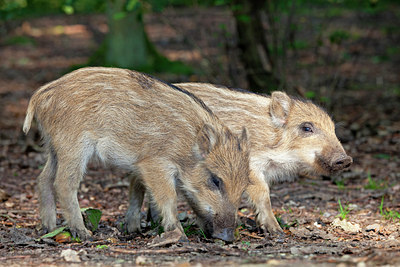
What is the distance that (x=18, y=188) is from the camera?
6727 mm

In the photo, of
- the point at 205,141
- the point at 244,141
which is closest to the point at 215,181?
the point at 205,141

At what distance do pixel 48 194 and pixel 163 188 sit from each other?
42.4 inches

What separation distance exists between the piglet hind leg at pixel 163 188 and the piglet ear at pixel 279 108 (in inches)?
49.2

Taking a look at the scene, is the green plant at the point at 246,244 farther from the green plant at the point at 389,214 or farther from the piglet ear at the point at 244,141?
the green plant at the point at 389,214

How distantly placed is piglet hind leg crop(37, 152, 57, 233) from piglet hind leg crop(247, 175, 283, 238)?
1.71 metres

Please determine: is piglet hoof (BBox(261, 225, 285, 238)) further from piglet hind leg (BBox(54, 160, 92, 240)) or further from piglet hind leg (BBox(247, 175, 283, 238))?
piglet hind leg (BBox(54, 160, 92, 240))

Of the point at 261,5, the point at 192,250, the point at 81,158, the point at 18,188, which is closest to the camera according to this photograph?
the point at 192,250

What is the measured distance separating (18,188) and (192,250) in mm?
3153

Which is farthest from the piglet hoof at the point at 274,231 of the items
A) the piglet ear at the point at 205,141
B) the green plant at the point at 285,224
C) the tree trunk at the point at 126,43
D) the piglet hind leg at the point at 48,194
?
the tree trunk at the point at 126,43

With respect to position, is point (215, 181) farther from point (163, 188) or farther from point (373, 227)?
point (373, 227)

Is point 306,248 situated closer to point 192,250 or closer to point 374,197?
point 192,250

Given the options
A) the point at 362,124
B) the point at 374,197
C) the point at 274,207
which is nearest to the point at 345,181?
the point at 374,197

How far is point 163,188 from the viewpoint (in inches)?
192

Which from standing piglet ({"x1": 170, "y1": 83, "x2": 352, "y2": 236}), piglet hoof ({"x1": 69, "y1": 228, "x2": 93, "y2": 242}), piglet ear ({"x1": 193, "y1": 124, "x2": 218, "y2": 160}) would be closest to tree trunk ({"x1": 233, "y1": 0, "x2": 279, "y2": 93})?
standing piglet ({"x1": 170, "y1": 83, "x2": 352, "y2": 236})
